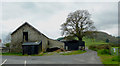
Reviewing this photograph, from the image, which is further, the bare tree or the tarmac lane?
the bare tree

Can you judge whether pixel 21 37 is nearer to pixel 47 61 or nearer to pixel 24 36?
pixel 24 36

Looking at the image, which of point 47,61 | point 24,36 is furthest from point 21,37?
point 47,61

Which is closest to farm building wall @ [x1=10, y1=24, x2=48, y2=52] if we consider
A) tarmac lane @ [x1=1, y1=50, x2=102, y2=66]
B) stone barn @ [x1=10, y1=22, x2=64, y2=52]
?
stone barn @ [x1=10, y1=22, x2=64, y2=52]

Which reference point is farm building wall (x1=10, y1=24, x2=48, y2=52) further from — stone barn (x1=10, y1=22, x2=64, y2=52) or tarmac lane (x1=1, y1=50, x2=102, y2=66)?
tarmac lane (x1=1, y1=50, x2=102, y2=66)

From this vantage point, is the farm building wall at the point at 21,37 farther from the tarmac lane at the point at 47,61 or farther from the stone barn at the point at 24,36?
the tarmac lane at the point at 47,61

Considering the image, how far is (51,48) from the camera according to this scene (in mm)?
41156

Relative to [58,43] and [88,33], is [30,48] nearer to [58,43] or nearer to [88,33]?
[58,43]

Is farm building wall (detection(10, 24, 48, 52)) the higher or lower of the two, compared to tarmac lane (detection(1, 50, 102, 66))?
higher

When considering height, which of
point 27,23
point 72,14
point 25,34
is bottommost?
point 25,34

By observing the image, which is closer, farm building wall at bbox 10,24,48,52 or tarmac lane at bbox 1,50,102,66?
tarmac lane at bbox 1,50,102,66

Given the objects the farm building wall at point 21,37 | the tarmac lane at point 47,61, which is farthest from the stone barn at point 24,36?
the tarmac lane at point 47,61

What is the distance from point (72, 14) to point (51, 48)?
14956 mm

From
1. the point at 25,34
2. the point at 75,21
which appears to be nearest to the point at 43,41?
the point at 25,34

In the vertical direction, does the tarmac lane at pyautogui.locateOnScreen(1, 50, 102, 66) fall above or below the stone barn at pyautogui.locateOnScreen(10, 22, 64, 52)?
below
